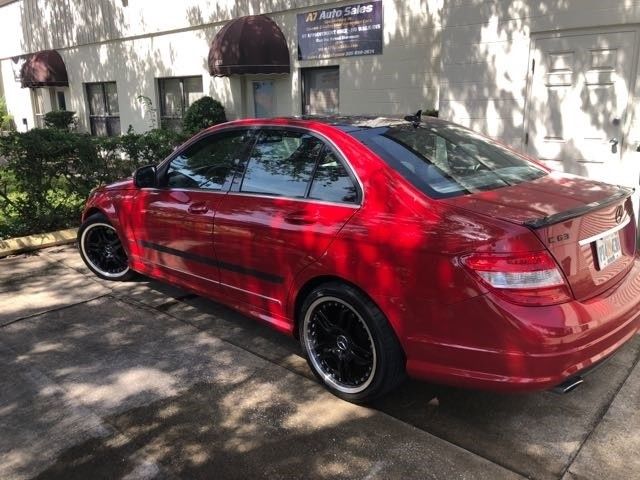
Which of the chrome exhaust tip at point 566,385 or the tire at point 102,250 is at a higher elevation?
the tire at point 102,250

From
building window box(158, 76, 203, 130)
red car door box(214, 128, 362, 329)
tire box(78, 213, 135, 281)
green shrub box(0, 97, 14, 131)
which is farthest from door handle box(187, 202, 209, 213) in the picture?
green shrub box(0, 97, 14, 131)

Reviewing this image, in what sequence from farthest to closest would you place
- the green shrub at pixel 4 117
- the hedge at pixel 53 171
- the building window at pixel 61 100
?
the green shrub at pixel 4 117
the building window at pixel 61 100
the hedge at pixel 53 171

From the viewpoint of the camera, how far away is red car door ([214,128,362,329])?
3.17m

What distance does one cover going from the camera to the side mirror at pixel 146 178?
14.6ft

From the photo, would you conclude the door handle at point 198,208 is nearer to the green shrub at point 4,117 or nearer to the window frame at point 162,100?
the window frame at point 162,100

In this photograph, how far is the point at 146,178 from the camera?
14.6 ft

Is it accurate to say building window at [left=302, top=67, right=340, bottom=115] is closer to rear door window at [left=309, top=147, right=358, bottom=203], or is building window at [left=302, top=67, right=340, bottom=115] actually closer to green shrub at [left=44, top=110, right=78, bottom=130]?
rear door window at [left=309, top=147, right=358, bottom=203]

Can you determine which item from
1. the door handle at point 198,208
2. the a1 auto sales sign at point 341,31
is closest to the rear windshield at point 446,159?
the door handle at point 198,208

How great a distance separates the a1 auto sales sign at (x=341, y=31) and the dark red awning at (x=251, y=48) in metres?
0.45

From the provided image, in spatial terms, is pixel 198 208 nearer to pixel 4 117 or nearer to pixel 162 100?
pixel 162 100

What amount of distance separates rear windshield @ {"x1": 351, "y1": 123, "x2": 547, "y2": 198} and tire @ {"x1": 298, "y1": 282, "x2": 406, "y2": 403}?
73 cm

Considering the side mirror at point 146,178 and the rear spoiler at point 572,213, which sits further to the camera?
the side mirror at point 146,178

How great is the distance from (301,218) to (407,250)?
0.77 meters

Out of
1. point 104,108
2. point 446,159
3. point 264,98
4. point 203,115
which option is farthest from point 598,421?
point 104,108
